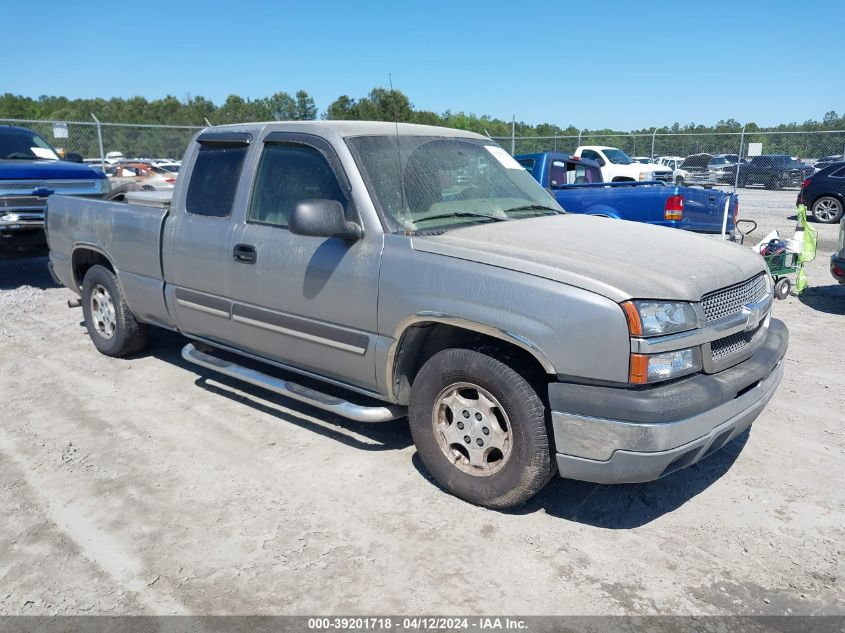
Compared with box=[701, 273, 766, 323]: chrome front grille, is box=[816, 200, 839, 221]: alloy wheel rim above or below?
below

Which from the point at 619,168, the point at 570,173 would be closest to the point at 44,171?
the point at 570,173

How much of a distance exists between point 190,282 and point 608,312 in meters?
3.08

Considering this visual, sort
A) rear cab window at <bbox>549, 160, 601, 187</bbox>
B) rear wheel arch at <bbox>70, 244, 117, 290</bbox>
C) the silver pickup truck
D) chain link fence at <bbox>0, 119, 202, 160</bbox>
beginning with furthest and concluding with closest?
chain link fence at <bbox>0, 119, 202, 160</bbox> < rear cab window at <bbox>549, 160, 601, 187</bbox> < rear wheel arch at <bbox>70, 244, 117, 290</bbox> < the silver pickup truck

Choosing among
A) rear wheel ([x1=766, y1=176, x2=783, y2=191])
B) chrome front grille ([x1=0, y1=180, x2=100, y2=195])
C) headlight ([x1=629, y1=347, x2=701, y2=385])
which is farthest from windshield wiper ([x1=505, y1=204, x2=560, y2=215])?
rear wheel ([x1=766, y1=176, x2=783, y2=191])

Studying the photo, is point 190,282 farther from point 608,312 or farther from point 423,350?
point 608,312

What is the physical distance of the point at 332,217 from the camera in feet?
11.9

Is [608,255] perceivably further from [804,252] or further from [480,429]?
[804,252]

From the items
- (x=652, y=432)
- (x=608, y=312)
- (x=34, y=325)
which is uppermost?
(x=608, y=312)

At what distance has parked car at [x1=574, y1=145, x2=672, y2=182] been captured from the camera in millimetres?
20859

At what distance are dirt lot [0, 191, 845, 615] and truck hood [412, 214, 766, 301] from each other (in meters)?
1.20

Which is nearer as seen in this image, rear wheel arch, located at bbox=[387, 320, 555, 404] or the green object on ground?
rear wheel arch, located at bbox=[387, 320, 555, 404]

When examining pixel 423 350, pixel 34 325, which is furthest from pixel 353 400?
pixel 34 325

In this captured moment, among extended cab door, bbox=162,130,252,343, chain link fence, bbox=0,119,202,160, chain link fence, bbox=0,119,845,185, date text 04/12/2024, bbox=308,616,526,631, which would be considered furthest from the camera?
chain link fence, bbox=0,119,845,185

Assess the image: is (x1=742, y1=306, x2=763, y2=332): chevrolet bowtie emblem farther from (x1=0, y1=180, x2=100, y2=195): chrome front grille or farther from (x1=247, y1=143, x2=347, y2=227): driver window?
(x1=0, y1=180, x2=100, y2=195): chrome front grille
